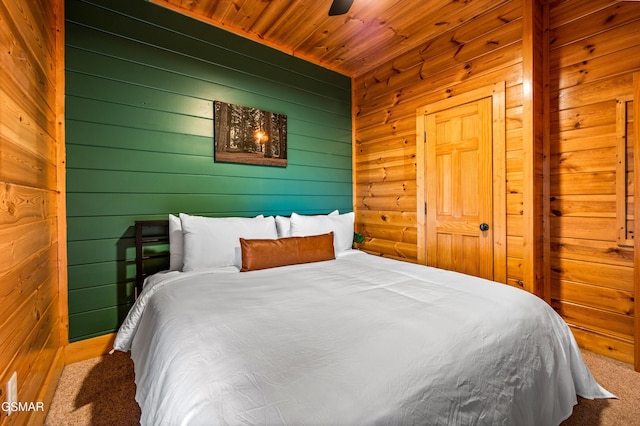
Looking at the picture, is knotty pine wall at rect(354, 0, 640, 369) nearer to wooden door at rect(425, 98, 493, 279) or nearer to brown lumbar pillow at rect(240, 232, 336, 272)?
wooden door at rect(425, 98, 493, 279)

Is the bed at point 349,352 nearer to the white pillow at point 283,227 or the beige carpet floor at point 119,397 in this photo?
the beige carpet floor at point 119,397

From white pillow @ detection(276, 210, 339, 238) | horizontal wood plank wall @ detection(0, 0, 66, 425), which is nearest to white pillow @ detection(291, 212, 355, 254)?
white pillow @ detection(276, 210, 339, 238)

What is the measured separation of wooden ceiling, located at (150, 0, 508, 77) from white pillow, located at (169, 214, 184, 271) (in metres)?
1.84

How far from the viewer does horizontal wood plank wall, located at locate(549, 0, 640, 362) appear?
1971 millimetres

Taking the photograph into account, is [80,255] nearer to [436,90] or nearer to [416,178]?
[416,178]

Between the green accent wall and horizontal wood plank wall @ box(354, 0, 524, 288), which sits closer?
the green accent wall

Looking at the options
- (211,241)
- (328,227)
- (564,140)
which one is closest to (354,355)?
(211,241)

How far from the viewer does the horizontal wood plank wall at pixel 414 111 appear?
2.30 m

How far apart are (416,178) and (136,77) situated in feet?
8.90

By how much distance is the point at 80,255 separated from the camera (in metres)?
2.03

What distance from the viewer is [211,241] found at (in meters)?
2.11

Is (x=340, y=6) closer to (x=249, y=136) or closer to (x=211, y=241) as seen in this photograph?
(x=249, y=136)

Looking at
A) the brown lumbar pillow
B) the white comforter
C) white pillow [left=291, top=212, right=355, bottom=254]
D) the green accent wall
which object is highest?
the green accent wall

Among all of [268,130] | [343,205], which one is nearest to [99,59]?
[268,130]
